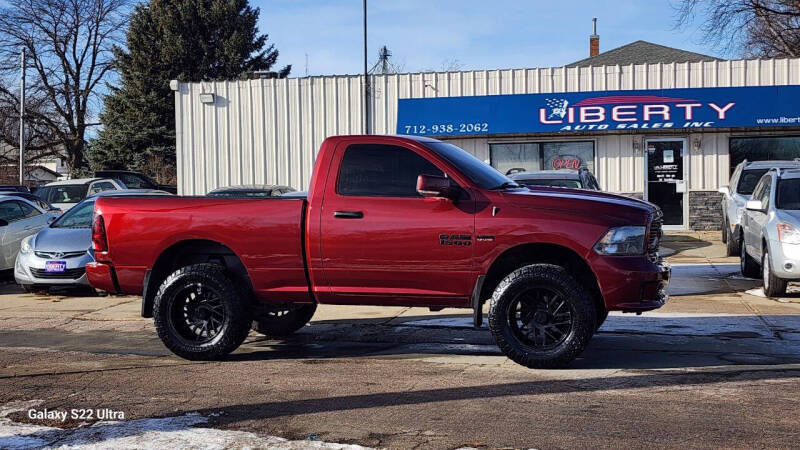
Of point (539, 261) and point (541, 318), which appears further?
point (539, 261)

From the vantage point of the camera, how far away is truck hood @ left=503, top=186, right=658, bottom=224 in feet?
22.1

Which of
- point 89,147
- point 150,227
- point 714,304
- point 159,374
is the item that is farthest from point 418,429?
point 89,147

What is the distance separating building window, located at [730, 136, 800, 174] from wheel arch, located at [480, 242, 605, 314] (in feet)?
52.1

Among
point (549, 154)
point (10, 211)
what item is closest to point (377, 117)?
point (549, 154)

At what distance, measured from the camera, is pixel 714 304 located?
1048 centimetres

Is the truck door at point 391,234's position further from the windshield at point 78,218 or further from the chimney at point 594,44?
the chimney at point 594,44

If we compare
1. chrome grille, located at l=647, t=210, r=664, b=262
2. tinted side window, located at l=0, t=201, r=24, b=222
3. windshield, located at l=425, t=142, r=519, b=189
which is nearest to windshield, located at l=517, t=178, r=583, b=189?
windshield, located at l=425, t=142, r=519, b=189

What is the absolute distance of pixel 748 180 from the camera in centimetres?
1619

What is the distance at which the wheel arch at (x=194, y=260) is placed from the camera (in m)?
7.65

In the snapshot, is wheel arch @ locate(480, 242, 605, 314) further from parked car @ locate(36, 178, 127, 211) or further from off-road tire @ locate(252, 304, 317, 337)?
parked car @ locate(36, 178, 127, 211)

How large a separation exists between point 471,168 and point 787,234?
522 centimetres

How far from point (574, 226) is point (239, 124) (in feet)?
62.5

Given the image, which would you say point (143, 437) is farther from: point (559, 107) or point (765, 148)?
point (765, 148)

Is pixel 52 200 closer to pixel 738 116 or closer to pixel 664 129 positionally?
pixel 664 129
